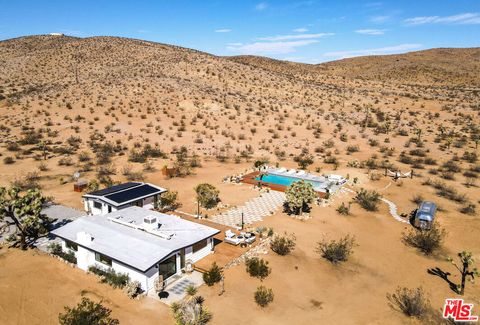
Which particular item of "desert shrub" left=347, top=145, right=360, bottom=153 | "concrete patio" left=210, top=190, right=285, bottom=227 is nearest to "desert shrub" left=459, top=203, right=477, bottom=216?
"concrete patio" left=210, top=190, right=285, bottom=227

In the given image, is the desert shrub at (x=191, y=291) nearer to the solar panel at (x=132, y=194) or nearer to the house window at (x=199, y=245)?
the house window at (x=199, y=245)

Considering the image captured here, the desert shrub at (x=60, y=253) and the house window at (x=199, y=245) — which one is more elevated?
the house window at (x=199, y=245)

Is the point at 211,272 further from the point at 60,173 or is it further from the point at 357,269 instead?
the point at 60,173

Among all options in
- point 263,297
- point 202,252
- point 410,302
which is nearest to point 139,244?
point 202,252

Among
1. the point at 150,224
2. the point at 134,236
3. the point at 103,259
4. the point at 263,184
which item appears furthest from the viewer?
the point at 263,184

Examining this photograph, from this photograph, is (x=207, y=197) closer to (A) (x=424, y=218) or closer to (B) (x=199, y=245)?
(B) (x=199, y=245)

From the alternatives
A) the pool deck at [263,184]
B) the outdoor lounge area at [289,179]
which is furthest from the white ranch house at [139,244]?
the outdoor lounge area at [289,179]

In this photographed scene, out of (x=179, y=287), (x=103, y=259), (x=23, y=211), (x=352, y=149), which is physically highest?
(x=23, y=211)

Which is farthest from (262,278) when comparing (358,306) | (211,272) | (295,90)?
(295,90)
